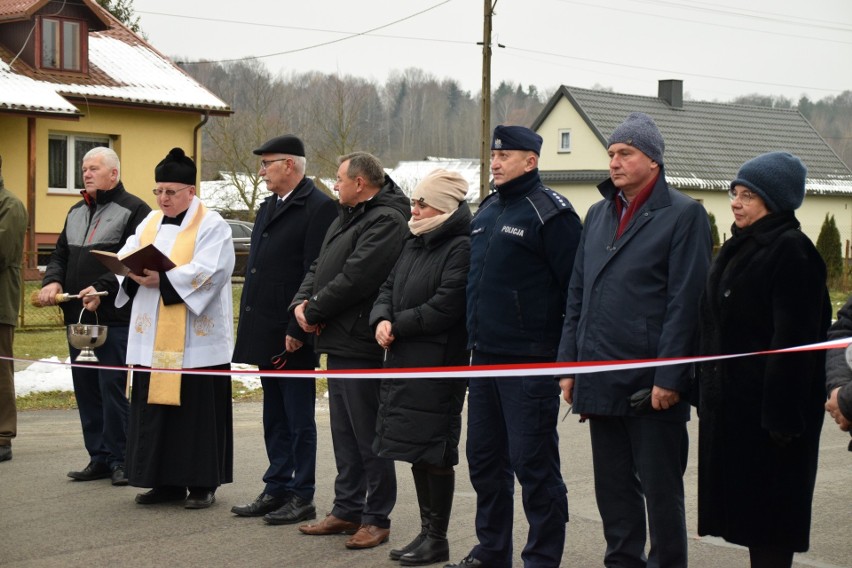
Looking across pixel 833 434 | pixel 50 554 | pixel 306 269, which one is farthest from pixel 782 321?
pixel 833 434

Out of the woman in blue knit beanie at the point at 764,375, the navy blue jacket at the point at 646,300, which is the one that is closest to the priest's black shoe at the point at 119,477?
the navy blue jacket at the point at 646,300

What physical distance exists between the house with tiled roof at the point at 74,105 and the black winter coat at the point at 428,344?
73.1 feet

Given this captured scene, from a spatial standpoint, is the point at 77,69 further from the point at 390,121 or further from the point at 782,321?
the point at 390,121

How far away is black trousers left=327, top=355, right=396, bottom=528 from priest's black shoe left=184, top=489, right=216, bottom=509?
1.01m

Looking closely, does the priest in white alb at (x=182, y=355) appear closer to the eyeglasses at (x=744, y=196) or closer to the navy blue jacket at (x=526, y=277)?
the navy blue jacket at (x=526, y=277)

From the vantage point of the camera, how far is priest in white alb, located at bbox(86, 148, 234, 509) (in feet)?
24.0

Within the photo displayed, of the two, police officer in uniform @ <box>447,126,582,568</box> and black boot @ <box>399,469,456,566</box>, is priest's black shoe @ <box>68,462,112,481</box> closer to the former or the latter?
black boot @ <box>399,469,456,566</box>

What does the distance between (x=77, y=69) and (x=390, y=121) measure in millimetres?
71590

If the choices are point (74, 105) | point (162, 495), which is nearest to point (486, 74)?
point (74, 105)

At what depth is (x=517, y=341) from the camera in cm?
564

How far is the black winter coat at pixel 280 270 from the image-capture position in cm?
723

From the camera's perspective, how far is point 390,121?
100 meters

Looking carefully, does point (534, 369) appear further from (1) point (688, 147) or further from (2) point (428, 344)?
(1) point (688, 147)

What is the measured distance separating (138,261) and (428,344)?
7.18ft
